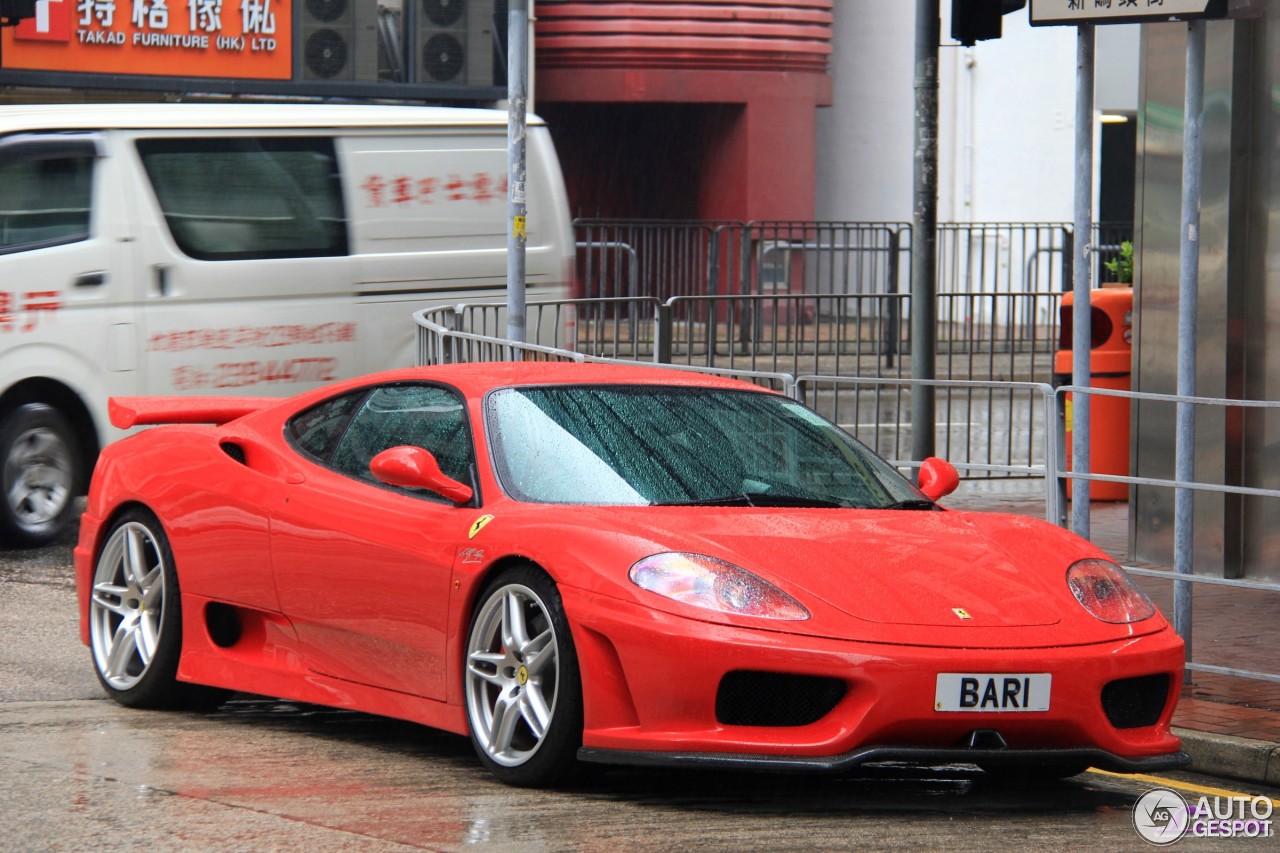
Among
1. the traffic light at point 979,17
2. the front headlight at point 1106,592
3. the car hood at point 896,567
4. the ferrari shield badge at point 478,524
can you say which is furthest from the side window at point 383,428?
the traffic light at point 979,17

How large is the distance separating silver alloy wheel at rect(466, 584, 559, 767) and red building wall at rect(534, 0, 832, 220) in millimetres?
20324

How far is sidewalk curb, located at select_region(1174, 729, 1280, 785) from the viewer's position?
6387mm

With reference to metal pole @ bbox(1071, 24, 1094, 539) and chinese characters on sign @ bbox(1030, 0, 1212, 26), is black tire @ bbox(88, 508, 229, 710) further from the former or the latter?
chinese characters on sign @ bbox(1030, 0, 1212, 26)

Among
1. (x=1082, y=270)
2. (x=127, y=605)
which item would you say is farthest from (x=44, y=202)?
(x=1082, y=270)

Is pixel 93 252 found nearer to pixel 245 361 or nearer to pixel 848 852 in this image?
pixel 245 361

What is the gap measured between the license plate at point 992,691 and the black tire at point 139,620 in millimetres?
2795

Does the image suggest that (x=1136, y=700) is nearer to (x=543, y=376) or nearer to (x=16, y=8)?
(x=543, y=376)

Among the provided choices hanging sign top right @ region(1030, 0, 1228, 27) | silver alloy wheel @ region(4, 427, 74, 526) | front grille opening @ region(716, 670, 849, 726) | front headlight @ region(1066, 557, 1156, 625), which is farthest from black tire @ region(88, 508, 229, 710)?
silver alloy wheel @ region(4, 427, 74, 526)

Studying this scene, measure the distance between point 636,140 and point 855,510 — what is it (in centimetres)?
2234

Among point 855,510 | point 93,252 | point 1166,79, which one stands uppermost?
point 1166,79

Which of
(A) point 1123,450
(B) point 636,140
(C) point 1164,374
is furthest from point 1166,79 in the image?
(B) point 636,140

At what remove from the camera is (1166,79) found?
10.8 meters

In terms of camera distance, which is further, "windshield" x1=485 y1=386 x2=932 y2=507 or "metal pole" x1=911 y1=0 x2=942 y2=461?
"metal pole" x1=911 y1=0 x2=942 y2=461

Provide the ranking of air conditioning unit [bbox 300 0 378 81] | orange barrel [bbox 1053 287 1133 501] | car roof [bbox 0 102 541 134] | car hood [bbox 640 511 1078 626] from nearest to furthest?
car hood [bbox 640 511 1078 626] < car roof [bbox 0 102 541 134] < orange barrel [bbox 1053 287 1133 501] < air conditioning unit [bbox 300 0 378 81]
